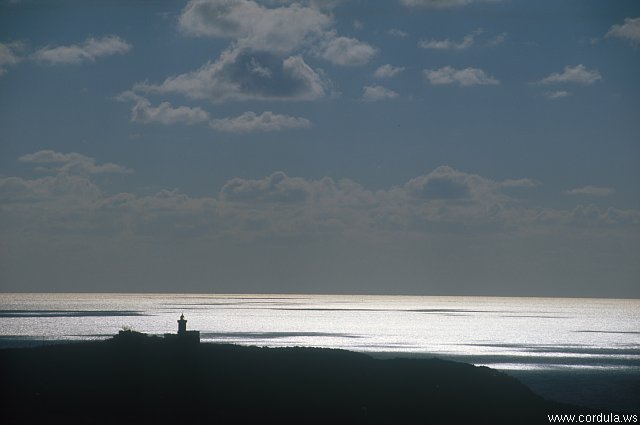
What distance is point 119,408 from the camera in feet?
150

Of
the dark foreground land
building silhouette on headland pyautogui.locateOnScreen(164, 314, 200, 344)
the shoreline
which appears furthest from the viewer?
the shoreline

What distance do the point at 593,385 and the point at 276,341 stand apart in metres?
66.1

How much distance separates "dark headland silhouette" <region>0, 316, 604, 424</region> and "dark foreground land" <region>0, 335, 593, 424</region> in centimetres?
6

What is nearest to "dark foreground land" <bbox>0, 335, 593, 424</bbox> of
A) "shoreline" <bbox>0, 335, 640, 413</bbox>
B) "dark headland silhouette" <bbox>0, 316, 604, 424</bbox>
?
"dark headland silhouette" <bbox>0, 316, 604, 424</bbox>

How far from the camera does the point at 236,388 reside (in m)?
50.9

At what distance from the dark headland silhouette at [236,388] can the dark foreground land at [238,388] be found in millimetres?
64

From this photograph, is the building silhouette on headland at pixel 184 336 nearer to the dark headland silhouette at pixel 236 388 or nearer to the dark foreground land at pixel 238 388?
the dark headland silhouette at pixel 236 388

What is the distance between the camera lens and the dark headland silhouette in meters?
46.1

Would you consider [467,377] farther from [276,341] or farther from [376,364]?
[276,341]

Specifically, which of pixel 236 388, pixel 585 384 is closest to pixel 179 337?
pixel 236 388

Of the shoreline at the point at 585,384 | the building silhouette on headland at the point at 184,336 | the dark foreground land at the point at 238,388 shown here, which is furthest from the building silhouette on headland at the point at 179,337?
the shoreline at the point at 585,384

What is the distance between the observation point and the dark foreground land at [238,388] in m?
46.0

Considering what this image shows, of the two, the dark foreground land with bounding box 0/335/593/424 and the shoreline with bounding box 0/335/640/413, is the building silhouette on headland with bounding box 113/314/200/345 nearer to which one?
the dark foreground land with bounding box 0/335/593/424

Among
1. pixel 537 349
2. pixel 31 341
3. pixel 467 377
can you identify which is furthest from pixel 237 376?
pixel 537 349
